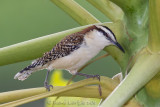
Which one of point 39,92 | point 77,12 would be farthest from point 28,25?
point 39,92

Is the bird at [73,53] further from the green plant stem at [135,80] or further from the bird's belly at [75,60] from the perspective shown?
the green plant stem at [135,80]

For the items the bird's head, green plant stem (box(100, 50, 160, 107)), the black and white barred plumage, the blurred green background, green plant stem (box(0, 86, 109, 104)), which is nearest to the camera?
green plant stem (box(100, 50, 160, 107))

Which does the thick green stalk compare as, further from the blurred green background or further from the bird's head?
the blurred green background

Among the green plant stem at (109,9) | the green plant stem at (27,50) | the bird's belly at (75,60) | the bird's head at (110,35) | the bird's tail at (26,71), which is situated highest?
the green plant stem at (27,50)

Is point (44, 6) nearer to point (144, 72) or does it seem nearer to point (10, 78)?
point (10, 78)

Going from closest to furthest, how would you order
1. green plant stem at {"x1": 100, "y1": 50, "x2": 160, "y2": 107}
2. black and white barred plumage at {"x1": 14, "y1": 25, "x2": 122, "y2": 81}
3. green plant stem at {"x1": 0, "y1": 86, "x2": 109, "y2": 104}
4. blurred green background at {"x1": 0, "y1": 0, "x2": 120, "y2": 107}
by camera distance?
green plant stem at {"x1": 100, "y1": 50, "x2": 160, "y2": 107}, green plant stem at {"x1": 0, "y1": 86, "x2": 109, "y2": 104}, black and white barred plumage at {"x1": 14, "y1": 25, "x2": 122, "y2": 81}, blurred green background at {"x1": 0, "y1": 0, "x2": 120, "y2": 107}

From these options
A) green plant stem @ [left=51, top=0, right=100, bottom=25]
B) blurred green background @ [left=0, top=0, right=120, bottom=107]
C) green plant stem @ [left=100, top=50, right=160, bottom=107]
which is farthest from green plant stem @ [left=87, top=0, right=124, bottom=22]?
blurred green background @ [left=0, top=0, right=120, bottom=107]

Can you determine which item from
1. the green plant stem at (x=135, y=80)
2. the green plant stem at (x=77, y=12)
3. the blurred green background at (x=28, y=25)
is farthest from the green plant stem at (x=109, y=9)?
the blurred green background at (x=28, y=25)

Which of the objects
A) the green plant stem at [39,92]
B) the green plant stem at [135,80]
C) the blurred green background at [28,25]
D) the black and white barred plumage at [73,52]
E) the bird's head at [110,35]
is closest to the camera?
the green plant stem at [135,80]

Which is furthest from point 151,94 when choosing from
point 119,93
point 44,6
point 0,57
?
point 44,6

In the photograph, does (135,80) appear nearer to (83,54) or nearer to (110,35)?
(110,35)
